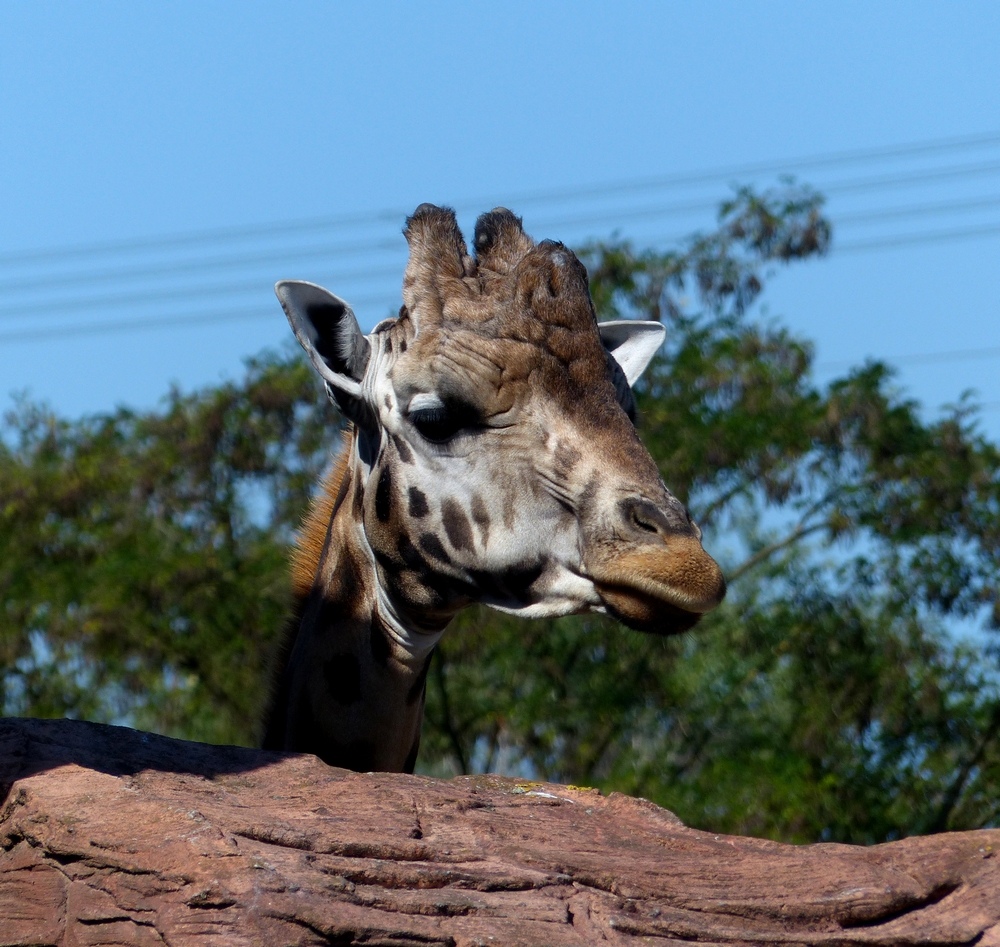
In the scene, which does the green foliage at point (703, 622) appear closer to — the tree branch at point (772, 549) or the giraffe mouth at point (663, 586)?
the tree branch at point (772, 549)

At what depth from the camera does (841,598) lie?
41.2ft

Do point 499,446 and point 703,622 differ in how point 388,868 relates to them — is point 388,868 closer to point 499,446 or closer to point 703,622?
point 499,446

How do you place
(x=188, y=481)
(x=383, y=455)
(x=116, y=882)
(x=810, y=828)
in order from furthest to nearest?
(x=188, y=481), (x=810, y=828), (x=383, y=455), (x=116, y=882)

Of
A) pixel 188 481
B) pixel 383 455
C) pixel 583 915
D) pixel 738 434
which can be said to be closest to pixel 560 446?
pixel 383 455

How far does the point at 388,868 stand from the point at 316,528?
8.26 feet

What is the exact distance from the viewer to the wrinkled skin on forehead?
4.13 m

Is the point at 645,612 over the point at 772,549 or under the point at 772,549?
under

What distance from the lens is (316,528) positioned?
5793 mm

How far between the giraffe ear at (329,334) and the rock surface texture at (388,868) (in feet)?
4.97

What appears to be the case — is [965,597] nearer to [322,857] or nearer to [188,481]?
[188,481]

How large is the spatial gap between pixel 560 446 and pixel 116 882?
1.91m

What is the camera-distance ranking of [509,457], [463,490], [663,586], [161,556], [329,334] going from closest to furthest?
[663,586] → [509,457] → [463,490] → [329,334] → [161,556]

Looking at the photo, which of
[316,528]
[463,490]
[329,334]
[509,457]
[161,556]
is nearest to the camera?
[509,457]

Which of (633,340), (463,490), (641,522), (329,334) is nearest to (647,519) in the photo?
(641,522)
